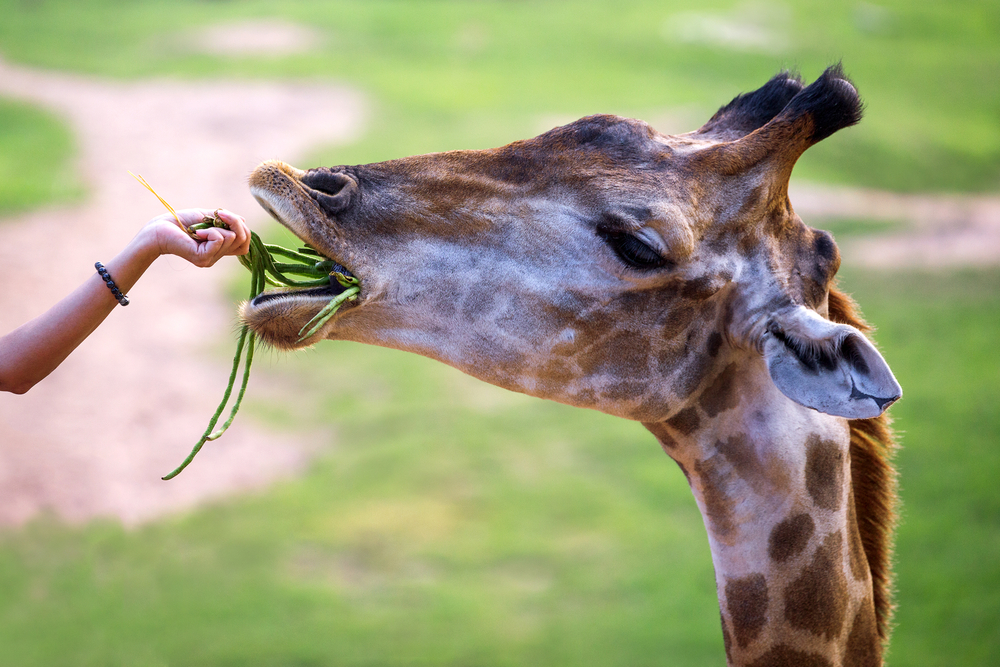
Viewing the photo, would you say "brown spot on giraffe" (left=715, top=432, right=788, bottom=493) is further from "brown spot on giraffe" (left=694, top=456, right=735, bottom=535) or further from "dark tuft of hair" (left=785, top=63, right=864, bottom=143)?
"dark tuft of hair" (left=785, top=63, right=864, bottom=143)

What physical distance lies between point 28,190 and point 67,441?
12.4 feet

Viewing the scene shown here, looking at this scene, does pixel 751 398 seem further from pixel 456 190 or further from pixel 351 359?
pixel 351 359

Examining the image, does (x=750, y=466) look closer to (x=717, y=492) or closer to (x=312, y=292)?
(x=717, y=492)

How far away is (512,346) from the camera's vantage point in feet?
6.49

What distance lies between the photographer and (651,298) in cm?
196

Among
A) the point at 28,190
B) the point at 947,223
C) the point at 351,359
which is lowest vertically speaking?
the point at 351,359

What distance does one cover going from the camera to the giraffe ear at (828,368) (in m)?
1.73

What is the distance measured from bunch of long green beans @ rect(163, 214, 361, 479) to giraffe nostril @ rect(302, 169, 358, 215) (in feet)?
0.46

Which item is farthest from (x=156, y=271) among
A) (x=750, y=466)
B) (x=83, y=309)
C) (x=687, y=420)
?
(x=750, y=466)

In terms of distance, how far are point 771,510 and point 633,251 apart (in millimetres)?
695

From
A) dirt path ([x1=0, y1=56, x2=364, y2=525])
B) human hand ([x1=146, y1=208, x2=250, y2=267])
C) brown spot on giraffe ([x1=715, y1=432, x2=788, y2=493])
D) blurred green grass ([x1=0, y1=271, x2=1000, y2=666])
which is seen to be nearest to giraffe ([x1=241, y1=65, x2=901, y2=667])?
brown spot on giraffe ([x1=715, y1=432, x2=788, y2=493])

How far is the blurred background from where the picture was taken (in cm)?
446

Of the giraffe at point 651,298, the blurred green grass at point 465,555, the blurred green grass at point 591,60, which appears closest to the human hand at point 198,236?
the giraffe at point 651,298

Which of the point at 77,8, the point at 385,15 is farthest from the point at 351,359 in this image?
the point at 77,8
